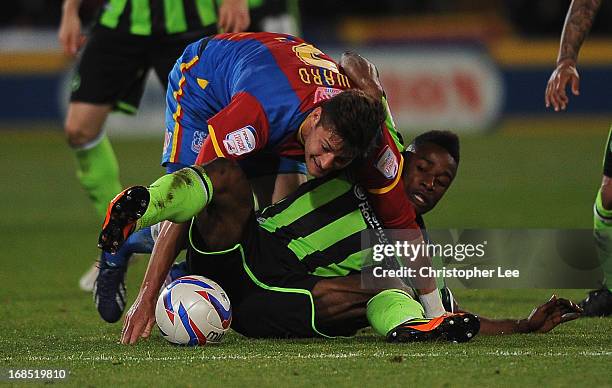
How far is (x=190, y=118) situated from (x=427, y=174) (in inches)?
44.4

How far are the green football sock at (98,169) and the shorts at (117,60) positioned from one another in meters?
0.27

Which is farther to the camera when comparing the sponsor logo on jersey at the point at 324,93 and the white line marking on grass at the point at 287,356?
the sponsor logo on jersey at the point at 324,93

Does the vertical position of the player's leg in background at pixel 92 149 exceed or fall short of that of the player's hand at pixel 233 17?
it falls short

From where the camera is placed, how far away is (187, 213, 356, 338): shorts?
15.6 feet

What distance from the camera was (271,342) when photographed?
15.5 feet

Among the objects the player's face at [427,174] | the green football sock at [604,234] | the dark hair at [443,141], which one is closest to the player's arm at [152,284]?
the player's face at [427,174]

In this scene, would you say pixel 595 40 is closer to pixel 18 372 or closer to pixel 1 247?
pixel 1 247

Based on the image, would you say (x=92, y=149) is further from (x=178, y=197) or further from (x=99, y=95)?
(x=178, y=197)

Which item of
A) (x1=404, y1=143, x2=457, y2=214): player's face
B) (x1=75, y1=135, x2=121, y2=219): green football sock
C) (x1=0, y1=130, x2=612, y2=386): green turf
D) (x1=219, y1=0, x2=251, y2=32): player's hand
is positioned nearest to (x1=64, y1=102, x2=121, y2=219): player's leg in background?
(x1=75, y1=135, x2=121, y2=219): green football sock

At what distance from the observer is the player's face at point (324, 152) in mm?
4570

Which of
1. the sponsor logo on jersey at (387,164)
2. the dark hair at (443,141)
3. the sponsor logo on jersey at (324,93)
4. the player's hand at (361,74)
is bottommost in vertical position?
the dark hair at (443,141)

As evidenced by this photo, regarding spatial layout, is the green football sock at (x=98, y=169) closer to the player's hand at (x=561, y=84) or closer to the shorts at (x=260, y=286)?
the shorts at (x=260, y=286)

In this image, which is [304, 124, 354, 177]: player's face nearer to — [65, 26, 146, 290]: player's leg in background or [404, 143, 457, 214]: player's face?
[404, 143, 457, 214]: player's face

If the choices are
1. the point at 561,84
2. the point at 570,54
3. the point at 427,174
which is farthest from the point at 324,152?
the point at 570,54
